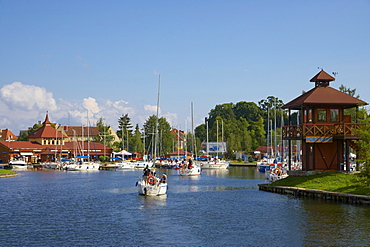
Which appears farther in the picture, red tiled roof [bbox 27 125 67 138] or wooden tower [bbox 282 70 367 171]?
red tiled roof [bbox 27 125 67 138]

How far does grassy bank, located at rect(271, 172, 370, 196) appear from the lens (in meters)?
40.9

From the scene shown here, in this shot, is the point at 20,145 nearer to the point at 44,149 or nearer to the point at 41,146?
the point at 41,146

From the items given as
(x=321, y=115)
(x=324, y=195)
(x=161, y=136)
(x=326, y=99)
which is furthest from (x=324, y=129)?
(x=161, y=136)

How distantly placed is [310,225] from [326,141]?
1862 centimetres

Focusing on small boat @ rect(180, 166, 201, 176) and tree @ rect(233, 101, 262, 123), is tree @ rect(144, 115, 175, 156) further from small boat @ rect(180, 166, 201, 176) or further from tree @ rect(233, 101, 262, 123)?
small boat @ rect(180, 166, 201, 176)

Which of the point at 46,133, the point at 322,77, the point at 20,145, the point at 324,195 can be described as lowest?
the point at 324,195

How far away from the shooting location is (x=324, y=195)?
136ft

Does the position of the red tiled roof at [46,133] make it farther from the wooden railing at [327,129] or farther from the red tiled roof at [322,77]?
the wooden railing at [327,129]

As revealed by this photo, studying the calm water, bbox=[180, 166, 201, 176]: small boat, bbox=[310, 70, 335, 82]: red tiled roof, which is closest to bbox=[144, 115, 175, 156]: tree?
bbox=[180, 166, 201, 176]: small boat

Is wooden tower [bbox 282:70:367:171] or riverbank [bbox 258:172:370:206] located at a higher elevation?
wooden tower [bbox 282:70:367:171]

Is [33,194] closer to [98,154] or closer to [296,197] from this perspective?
[296,197]

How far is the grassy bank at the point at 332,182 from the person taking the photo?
4088 centimetres

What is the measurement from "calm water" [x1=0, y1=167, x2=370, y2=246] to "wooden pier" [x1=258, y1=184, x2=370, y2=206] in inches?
43.3

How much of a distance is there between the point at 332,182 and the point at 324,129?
228 inches
